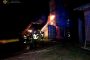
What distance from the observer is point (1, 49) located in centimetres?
1945

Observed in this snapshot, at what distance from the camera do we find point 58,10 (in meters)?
34.1

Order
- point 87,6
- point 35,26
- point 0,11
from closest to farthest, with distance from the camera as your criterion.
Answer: point 87,6 → point 0,11 → point 35,26

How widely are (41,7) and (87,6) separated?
23186 millimetres

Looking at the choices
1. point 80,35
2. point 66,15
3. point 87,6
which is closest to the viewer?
point 87,6

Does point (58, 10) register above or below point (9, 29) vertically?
above

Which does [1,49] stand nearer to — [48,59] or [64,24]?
[48,59]

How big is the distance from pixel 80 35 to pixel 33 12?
61.7 ft

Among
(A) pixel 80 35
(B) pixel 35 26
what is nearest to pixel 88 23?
(A) pixel 80 35

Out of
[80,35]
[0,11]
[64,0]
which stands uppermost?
[64,0]

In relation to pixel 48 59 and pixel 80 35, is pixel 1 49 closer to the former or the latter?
pixel 48 59

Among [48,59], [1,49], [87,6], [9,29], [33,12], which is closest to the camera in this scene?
[48,59]

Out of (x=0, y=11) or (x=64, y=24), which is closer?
(x=0, y=11)

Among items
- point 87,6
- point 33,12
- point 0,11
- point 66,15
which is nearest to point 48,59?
point 87,6

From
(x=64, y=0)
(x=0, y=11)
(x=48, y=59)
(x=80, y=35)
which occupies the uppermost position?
(x=64, y=0)
